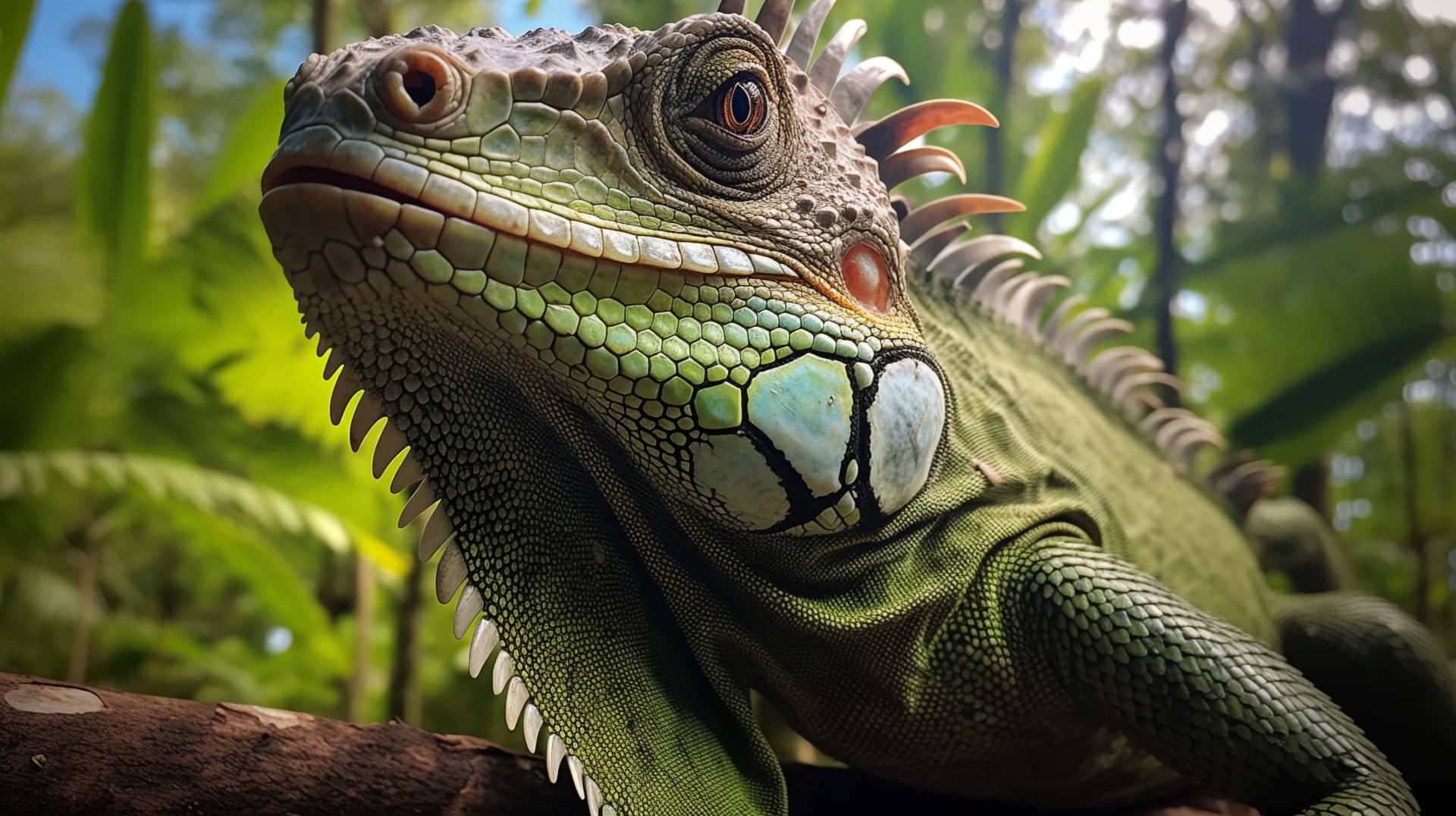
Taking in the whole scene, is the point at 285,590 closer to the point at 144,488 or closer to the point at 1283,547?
the point at 144,488

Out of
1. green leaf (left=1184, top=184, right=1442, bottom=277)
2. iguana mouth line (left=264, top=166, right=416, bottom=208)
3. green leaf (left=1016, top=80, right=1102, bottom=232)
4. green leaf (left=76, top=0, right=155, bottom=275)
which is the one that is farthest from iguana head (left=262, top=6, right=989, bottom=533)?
green leaf (left=1184, top=184, right=1442, bottom=277)

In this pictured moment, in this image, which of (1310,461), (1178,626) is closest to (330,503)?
(1178,626)

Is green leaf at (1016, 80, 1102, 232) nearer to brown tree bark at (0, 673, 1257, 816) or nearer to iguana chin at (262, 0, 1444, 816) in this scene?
Answer: iguana chin at (262, 0, 1444, 816)

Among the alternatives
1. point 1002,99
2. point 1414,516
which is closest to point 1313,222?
point 1002,99

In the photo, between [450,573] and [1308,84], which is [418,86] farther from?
[1308,84]

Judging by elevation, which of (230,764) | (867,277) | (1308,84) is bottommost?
(230,764)
